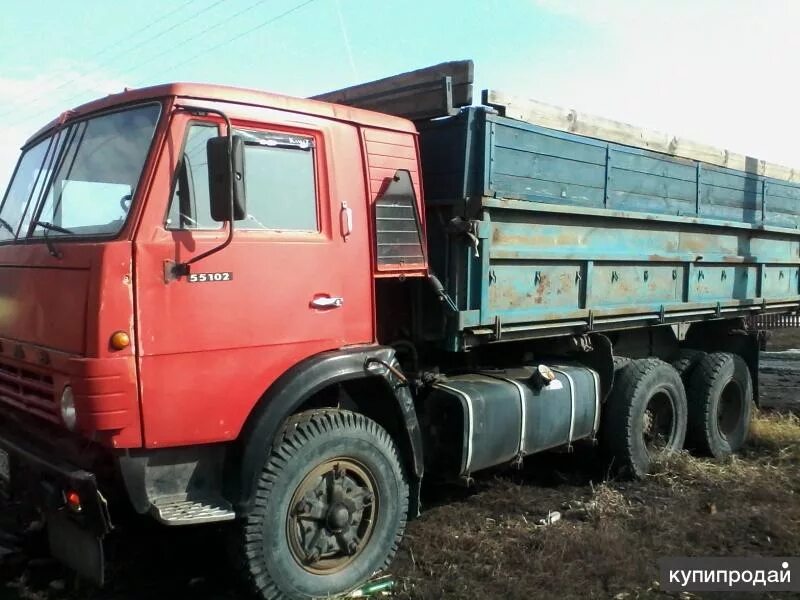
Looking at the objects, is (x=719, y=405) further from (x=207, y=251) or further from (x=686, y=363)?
(x=207, y=251)

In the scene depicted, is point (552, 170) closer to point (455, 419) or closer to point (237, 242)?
point (455, 419)

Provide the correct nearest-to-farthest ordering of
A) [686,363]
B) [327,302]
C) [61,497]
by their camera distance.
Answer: [61,497]
[327,302]
[686,363]

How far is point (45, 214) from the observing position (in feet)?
12.9

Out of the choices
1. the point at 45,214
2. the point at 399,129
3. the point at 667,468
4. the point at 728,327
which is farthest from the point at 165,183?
the point at 728,327

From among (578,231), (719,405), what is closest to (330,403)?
(578,231)

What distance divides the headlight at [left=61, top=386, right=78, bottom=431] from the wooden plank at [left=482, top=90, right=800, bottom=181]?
116 inches

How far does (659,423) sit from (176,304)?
186 inches

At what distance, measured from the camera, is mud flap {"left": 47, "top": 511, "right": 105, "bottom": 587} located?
11.0ft

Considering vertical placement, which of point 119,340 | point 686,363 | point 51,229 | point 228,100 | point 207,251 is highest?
point 228,100

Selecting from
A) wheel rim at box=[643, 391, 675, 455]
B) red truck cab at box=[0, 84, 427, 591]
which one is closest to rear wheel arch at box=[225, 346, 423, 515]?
red truck cab at box=[0, 84, 427, 591]

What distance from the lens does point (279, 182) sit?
3.81m

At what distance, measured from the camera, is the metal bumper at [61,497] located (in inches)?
129

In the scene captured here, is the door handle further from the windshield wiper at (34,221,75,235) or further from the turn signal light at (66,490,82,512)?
the turn signal light at (66,490,82,512)

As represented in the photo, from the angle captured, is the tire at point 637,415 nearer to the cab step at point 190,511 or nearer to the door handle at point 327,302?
the door handle at point 327,302
